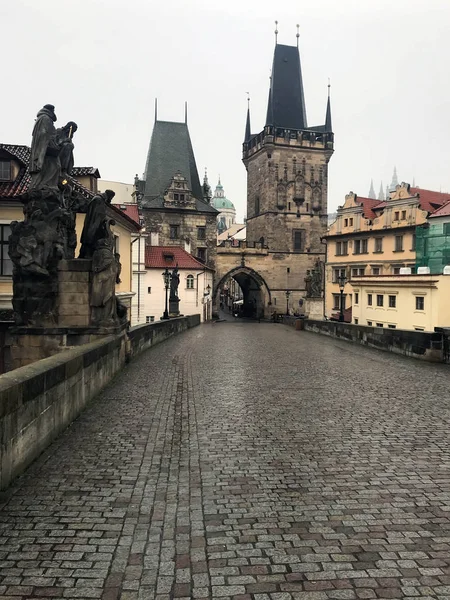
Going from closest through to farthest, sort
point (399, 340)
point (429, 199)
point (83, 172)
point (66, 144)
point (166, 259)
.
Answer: point (66, 144) < point (399, 340) < point (83, 172) < point (429, 199) < point (166, 259)

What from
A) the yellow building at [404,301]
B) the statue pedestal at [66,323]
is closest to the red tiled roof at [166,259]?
the yellow building at [404,301]

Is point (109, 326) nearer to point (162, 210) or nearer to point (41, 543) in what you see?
point (41, 543)

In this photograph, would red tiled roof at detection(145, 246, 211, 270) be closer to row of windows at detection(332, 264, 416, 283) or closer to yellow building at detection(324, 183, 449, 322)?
row of windows at detection(332, 264, 416, 283)

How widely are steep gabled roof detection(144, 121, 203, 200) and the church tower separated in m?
8.77

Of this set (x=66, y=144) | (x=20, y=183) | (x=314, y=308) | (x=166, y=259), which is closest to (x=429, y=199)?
(x=314, y=308)

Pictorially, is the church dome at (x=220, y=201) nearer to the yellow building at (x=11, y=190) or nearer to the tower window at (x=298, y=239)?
the tower window at (x=298, y=239)

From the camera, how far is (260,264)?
56.8 metres

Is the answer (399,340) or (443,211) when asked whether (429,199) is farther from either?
(399,340)

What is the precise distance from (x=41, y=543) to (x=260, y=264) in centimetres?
5400

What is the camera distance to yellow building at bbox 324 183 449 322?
38.9m

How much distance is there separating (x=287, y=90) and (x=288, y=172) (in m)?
11.8

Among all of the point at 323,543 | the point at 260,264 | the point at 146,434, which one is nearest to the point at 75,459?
the point at 146,434

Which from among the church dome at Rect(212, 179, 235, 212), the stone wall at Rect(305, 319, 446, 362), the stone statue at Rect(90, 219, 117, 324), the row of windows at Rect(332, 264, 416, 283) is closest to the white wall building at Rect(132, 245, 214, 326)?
the row of windows at Rect(332, 264, 416, 283)

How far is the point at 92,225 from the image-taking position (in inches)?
391
